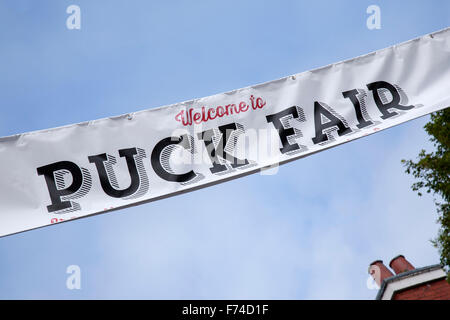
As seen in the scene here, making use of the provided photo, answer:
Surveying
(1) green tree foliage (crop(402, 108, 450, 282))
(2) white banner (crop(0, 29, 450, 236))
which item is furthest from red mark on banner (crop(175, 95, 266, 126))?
(1) green tree foliage (crop(402, 108, 450, 282))

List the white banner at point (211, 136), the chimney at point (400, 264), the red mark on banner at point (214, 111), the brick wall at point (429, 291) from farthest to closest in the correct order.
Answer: the chimney at point (400, 264)
the brick wall at point (429, 291)
the red mark on banner at point (214, 111)
the white banner at point (211, 136)

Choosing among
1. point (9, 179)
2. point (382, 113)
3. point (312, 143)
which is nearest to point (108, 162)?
point (9, 179)

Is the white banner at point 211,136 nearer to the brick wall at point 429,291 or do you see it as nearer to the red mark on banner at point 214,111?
the red mark on banner at point 214,111

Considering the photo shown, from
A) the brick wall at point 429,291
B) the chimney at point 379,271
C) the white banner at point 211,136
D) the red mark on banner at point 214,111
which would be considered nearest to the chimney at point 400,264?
the chimney at point 379,271

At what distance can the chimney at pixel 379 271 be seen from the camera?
16.5m

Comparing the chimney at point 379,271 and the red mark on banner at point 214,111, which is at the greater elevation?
the red mark on banner at point 214,111

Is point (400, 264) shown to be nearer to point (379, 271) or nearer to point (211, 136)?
point (379, 271)

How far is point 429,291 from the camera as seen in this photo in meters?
13.9

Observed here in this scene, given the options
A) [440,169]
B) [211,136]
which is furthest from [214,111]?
[440,169]

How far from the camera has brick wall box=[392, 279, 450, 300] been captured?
1359 cm

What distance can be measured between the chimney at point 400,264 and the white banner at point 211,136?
12460 millimetres

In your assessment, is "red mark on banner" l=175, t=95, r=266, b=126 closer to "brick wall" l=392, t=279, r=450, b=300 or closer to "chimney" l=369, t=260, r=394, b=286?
"brick wall" l=392, t=279, r=450, b=300

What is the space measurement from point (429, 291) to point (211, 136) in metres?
11.3
